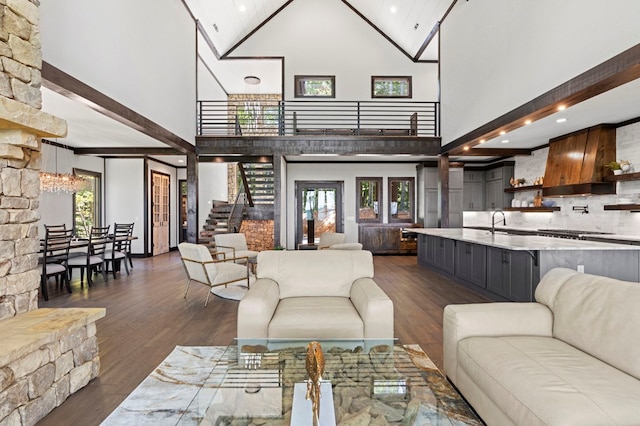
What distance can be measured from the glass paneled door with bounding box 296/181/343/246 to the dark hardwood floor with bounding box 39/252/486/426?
3.39m

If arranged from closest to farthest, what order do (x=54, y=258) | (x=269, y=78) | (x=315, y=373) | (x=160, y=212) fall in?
(x=315, y=373) < (x=54, y=258) < (x=160, y=212) < (x=269, y=78)

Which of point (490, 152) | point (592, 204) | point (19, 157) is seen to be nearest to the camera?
point (19, 157)

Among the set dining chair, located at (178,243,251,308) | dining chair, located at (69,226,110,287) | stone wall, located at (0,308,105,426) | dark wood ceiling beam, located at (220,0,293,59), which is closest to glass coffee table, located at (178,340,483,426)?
stone wall, located at (0,308,105,426)

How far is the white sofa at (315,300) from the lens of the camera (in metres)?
2.42

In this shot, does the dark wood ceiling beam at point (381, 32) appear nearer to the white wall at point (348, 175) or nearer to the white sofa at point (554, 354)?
the white wall at point (348, 175)

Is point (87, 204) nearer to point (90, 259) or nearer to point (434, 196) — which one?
point (90, 259)

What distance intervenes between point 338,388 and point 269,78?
10.7 metres

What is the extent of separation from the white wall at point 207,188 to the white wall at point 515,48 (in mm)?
6964

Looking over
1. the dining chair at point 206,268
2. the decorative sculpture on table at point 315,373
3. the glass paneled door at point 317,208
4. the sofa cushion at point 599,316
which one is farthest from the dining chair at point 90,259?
the sofa cushion at point 599,316

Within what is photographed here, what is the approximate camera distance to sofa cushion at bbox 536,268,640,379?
5.41 ft

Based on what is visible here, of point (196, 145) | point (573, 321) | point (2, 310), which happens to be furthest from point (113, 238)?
point (573, 321)

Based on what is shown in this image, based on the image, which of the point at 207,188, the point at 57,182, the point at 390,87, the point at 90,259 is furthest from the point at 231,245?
the point at 390,87

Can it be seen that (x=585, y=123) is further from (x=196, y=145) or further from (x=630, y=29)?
(x=196, y=145)

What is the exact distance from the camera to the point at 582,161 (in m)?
5.80
